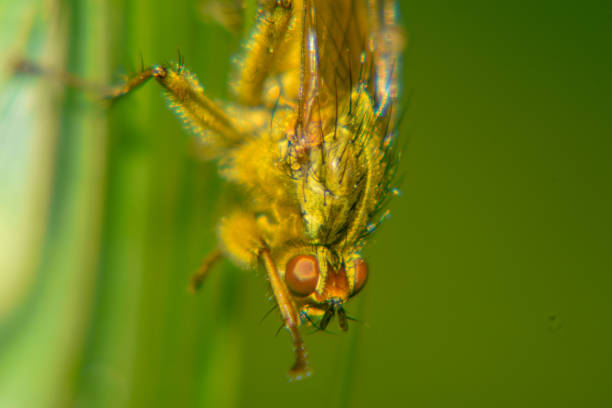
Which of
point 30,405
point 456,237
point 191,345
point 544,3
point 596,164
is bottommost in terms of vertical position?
point 30,405

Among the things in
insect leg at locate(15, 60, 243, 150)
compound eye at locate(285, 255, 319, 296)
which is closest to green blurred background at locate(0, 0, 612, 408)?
insect leg at locate(15, 60, 243, 150)

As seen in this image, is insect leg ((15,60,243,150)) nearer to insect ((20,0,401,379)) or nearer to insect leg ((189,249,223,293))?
insect ((20,0,401,379))

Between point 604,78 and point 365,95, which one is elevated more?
point 604,78

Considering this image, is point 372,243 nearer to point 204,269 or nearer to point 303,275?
point 303,275

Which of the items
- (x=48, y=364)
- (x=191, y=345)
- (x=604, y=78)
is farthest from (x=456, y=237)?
(x=48, y=364)

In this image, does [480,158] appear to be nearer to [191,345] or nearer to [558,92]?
[558,92]
